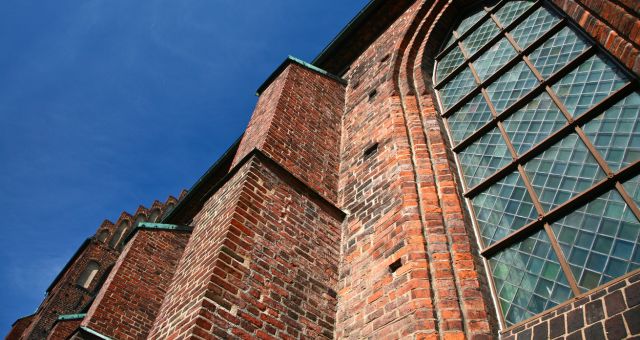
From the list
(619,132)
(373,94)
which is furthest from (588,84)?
(373,94)

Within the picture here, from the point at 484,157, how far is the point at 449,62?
93.1 inches

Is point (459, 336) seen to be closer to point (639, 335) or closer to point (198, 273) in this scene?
point (639, 335)

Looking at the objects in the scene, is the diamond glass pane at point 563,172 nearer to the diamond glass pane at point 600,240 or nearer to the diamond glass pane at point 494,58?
the diamond glass pane at point 600,240

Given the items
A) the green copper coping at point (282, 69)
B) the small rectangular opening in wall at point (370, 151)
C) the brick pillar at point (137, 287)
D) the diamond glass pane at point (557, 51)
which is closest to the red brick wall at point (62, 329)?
the brick pillar at point (137, 287)

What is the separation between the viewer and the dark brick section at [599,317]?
240cm

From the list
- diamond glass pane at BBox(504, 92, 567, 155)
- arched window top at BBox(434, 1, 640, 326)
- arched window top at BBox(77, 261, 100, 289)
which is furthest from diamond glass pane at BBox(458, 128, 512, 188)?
arched window top at BBox(77, 261, 100, 289)

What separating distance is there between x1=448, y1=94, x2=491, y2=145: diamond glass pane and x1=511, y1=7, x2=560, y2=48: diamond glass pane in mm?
854

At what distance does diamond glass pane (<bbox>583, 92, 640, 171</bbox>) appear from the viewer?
3.24 m

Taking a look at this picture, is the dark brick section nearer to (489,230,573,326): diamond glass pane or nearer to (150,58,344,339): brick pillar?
(489,230,573,326): diamond glass pane

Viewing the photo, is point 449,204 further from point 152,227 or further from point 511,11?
point 152,227

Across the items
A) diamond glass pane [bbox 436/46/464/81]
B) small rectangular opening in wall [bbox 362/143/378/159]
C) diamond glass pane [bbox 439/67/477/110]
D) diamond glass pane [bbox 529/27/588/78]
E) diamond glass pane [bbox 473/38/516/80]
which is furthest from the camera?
diamond glass pane [bbox 436/46/464/81]

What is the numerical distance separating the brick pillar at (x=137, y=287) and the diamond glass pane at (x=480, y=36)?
263 inches

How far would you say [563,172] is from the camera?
A: 3.62 meters

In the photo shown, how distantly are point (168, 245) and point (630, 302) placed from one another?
25.8 feet
